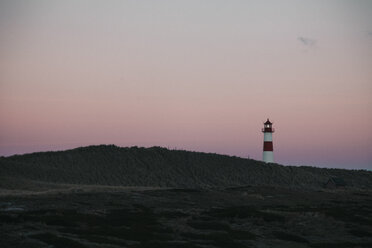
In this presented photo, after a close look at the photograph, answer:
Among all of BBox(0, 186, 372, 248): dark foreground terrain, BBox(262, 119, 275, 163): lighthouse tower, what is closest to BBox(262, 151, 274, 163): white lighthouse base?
BBox(262, 119, 275, 163): lighthouse tower

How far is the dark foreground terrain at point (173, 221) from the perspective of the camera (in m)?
34.7

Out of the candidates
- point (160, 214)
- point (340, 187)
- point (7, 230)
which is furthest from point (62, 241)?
point (340, 187)

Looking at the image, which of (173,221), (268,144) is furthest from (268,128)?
(173,221)

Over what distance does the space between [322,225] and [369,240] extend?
617cm

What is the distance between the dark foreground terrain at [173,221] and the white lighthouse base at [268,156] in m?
39.1

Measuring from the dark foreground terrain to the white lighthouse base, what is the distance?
1539 inches

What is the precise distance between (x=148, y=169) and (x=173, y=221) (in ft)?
167

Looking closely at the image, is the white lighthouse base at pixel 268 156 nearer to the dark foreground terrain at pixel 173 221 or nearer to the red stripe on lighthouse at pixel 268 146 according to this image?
the red stripe on lighthouse at pixel 268 146

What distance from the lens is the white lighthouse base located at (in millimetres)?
105938

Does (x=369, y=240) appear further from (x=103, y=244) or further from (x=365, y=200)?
(x=365, y=200)

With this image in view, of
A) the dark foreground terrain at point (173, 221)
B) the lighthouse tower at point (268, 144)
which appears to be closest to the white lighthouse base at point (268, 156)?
the lighthouse tower at point (268, 144)

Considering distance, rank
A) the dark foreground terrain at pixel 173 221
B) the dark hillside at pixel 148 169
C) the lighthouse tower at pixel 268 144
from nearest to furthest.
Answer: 1. the dark foreground terrain at pixel 173 221
2. the dark hillside at pixel 148 169
3. the lighthouse tower at pixel 268 144

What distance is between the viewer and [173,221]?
43938mm

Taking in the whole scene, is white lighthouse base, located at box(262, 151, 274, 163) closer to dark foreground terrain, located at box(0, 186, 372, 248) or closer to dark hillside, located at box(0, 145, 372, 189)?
dark hillside, located at box(0, 145, 372, 189)
